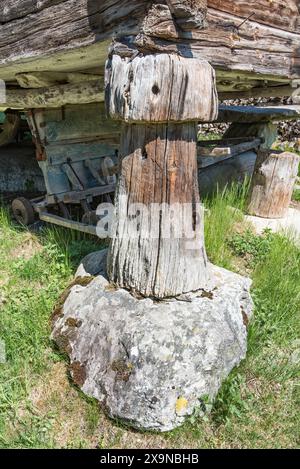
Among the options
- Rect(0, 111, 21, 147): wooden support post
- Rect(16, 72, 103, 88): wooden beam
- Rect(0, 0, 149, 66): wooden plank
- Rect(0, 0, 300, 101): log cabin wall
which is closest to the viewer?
Rect(0, 0, 300, 101): log cabin wall

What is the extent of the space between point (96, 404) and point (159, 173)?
1297 mm

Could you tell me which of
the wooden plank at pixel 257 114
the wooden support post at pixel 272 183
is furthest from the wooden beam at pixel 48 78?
the wooden plank at pixel 257 114

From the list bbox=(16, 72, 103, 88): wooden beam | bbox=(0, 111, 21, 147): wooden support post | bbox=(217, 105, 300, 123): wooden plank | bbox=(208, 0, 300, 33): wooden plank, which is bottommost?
bbox=(0, 111, 21, 147): wooden support post

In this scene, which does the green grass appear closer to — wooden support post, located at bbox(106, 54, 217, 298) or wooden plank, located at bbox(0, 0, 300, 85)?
wooden support post, located at bbox(106, 54, 217, 298)

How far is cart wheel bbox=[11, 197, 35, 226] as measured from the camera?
4.14 metres

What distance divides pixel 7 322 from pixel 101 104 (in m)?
2.74

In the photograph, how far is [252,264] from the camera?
332cm

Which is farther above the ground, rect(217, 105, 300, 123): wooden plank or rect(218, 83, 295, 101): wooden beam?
rect(218, 83, 295, 101): wooden beam

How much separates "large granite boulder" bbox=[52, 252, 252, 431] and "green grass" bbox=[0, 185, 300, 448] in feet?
0.27

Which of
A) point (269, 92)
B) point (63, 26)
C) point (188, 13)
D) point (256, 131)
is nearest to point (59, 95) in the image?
point (63, 26)

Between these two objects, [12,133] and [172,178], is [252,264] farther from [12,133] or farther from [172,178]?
[12,133]

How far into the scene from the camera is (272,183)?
14.2 feet

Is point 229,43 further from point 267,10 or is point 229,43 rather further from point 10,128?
point 10,128

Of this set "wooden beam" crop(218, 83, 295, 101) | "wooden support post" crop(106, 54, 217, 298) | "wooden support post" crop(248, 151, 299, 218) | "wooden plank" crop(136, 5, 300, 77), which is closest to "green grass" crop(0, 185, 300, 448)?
"wooden support post" crop(106, 54, 217, 298)
